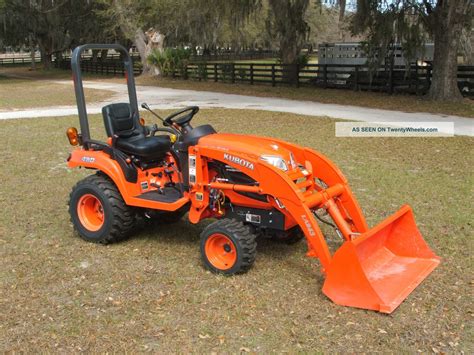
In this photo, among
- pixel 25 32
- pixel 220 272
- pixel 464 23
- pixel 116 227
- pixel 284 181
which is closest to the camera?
pixel 284 181

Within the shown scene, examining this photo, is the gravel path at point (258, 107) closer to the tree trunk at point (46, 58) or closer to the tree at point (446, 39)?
the tree at point (446, 39)

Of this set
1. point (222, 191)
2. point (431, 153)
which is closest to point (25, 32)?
point (431, 153)

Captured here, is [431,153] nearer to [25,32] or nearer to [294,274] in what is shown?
[294,274]

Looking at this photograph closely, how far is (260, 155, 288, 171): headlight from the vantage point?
4.14 metres

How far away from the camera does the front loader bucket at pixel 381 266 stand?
146 inches

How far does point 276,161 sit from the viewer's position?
416 cm

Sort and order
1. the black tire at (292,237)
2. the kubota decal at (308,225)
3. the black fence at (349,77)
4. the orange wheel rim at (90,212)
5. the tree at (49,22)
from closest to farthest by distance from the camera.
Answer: the kubota decal at (308,225), the black tire at (292,237), the orange wheel rim at (90,212), the black fence at (349,77), the tree at (49,22)

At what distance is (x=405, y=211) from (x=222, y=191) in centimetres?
150

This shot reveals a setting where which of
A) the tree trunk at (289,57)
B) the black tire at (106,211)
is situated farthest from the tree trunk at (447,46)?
the black tire at (106,211)

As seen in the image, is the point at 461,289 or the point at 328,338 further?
the point at 461,289

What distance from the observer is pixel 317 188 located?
4.57m

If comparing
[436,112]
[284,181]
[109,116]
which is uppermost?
[109,116]

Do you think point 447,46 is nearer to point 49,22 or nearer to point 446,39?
point 446,39

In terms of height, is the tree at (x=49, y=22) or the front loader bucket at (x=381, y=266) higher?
the tree at (x=49, y=22)
